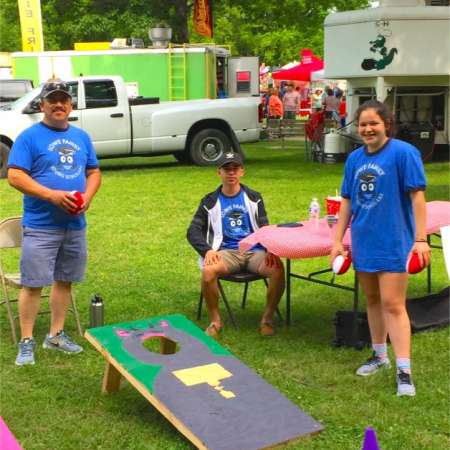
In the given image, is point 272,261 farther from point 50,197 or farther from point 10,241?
point 10,241

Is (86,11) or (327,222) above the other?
(86,11)

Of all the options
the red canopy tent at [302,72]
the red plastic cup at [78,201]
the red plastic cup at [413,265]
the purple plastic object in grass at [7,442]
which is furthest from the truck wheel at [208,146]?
the purple plastic object in grass at [7,442]

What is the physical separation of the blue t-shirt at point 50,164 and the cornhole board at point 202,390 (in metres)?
0.78

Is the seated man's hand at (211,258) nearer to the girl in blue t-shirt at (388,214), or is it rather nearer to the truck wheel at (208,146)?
the girl in blue t-shirt at (388,214)

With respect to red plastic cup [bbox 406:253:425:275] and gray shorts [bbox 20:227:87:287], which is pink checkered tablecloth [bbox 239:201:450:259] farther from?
gray shorts [bbox 20:227:87:287]

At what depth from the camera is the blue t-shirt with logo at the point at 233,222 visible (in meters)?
5.43

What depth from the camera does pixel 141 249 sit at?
7930mm

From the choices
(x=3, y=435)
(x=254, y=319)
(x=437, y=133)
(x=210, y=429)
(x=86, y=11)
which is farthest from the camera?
(x=86, y=11)

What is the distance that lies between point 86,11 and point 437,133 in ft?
47.5

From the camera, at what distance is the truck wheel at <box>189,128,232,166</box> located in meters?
15.1

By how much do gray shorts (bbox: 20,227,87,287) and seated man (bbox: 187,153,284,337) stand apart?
2.95ft

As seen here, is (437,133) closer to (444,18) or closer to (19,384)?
(444,18)

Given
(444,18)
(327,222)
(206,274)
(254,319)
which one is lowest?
(254,319)

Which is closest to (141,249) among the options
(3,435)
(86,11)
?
(3,435)
